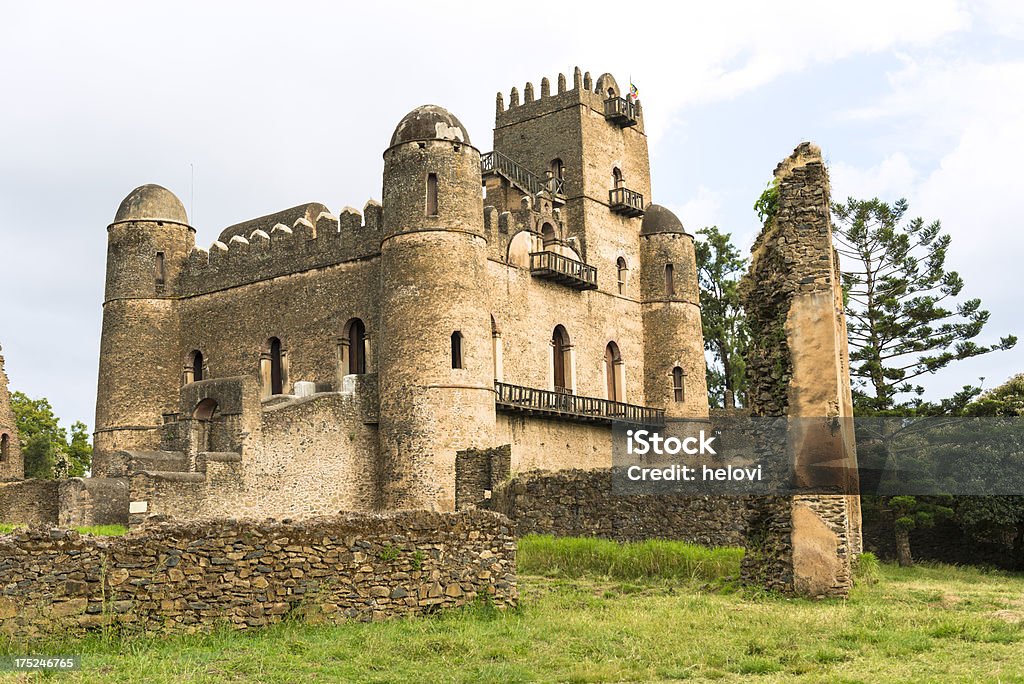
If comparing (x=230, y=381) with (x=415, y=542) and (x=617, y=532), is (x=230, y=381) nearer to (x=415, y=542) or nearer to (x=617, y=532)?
(x=617, y=532)

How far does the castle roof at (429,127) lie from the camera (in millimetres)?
27266

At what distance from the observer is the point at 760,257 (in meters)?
15.5

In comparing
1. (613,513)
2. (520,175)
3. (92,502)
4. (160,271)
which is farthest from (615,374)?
(92,502)

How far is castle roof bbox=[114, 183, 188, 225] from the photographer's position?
3241 centimetres

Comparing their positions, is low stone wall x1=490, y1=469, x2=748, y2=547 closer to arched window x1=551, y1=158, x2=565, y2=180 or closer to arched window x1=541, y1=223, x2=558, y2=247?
arched window x1=541, y1=223, x2=558, y2=247

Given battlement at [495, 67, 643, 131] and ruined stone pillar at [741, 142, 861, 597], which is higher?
battlement at [495, 67, 643, 131]

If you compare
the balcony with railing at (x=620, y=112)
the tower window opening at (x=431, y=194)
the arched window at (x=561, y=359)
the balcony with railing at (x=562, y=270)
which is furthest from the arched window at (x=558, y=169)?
the tower window opening at (x=431, y=194)

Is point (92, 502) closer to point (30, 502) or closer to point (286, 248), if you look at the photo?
point (30, 502)

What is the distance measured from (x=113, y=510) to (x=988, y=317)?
942 inches

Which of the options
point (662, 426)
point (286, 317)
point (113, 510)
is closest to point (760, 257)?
point (113, 510)

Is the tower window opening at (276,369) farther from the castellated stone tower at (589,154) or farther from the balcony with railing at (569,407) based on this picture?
the castellated stone tower at (589,154)

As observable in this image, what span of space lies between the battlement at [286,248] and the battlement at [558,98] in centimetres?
779

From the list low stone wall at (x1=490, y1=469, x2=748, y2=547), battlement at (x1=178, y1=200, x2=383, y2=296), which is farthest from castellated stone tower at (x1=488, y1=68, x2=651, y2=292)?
low stone wall at (x1=490, y1=469, x2=748, y2=547)

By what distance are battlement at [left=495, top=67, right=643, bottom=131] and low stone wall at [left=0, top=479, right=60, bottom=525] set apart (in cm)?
1884
